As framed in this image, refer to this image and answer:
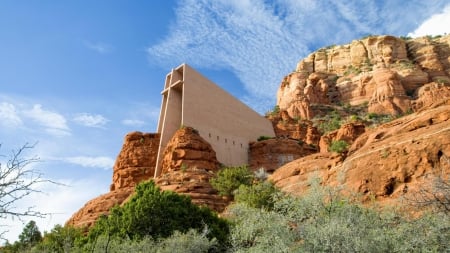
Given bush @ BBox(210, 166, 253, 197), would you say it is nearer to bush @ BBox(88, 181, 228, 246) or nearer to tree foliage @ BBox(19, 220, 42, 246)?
bush @ BBox(88, 181, 228, 246)

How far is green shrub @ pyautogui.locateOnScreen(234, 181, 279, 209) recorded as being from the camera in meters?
25.0

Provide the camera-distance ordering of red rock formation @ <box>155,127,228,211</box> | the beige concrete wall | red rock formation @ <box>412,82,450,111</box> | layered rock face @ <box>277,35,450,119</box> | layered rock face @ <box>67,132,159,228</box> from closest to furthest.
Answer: red rock formation @ <box>155,127,228,211</box>, layered rock face @ <box>67,132,159,228</box>, the beige concrete wall, red rock formation @ <box>412,82,450,111</box>, layered rock face @ <box>277,35,450,119</box>

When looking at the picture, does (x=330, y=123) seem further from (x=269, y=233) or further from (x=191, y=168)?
(x=269, y=233)

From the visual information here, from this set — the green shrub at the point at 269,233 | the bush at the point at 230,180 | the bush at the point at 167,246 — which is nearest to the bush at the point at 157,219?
the bush at the point at 167,246

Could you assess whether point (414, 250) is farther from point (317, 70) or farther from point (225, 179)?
point (317, 70)

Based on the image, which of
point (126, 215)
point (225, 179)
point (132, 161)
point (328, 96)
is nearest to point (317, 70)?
point (328, 96)

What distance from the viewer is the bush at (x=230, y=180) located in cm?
3036

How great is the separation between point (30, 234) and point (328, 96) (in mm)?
59914

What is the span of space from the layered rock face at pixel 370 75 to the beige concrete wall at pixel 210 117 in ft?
88.1

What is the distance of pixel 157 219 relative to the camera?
21.9 metres

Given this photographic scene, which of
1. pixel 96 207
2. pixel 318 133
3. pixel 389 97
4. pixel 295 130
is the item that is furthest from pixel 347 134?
pixel 389 97

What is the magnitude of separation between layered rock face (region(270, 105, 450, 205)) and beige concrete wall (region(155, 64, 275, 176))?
53.3 ft

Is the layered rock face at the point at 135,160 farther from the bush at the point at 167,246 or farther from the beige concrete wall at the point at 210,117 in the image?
the bush at the point at 167,246

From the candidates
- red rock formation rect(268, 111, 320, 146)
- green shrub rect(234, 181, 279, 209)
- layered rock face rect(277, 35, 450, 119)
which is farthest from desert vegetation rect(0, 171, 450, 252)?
layered rock face rect(277, 35, 450, 119)
